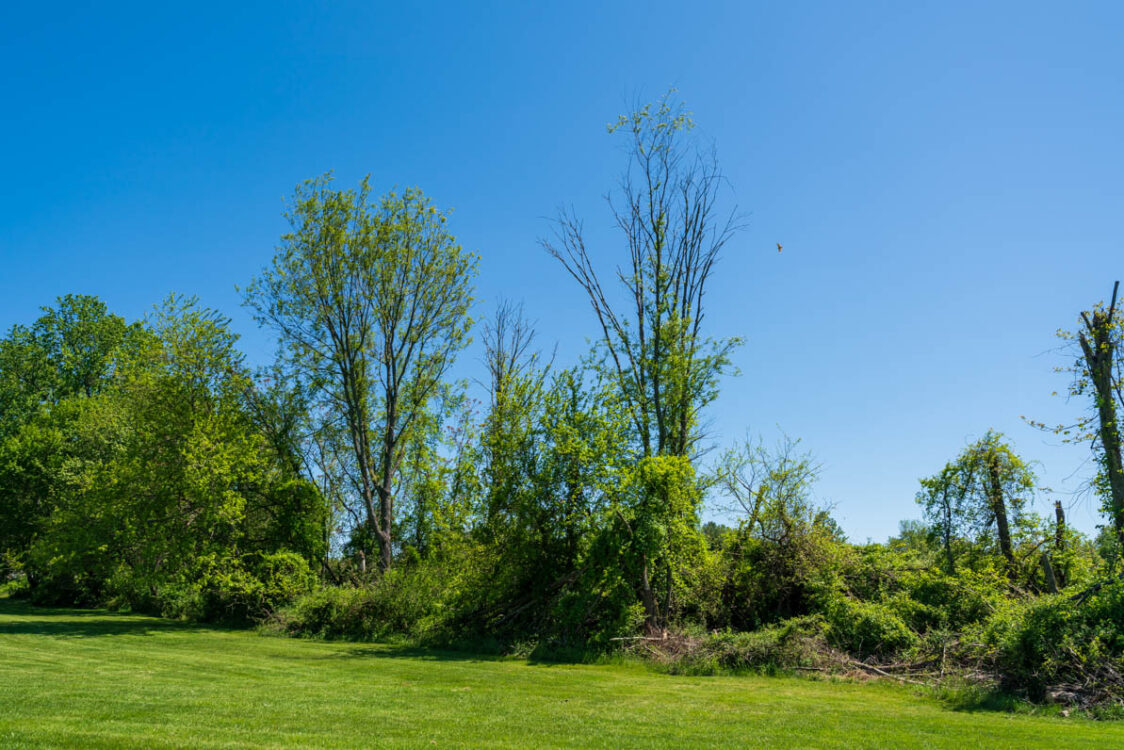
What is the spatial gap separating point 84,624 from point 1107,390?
28.7 metres

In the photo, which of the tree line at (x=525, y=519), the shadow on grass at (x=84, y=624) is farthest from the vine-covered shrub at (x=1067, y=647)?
the shadow on grass at (x=84, y=624)

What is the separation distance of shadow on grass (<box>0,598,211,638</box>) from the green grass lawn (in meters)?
5.40

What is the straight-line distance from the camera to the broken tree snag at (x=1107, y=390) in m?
12.8

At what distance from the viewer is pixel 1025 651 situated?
10.5 m

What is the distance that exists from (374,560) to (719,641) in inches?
683

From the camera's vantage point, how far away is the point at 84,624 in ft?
71.7

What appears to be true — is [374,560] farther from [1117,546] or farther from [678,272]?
[1117,546]

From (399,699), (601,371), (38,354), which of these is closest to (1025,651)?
(399,699)

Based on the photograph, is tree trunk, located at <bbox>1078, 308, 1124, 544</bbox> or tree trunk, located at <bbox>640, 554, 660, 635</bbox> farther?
tree trunk, located at <bbox>640, 554, 660, 635</bbox>

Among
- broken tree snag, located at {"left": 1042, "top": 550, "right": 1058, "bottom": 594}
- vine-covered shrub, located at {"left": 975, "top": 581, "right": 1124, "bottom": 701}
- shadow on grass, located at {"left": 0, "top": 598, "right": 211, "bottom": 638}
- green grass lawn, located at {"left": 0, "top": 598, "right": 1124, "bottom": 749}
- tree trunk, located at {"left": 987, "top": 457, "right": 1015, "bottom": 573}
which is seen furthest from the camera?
shadow on grass, located at {"left": 0, "top": 598, "right": 211, "bottom": 638}

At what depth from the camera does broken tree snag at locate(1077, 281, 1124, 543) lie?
12.8 m

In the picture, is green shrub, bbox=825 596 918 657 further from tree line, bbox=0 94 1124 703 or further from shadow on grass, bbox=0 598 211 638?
shadow on grass, bbox=0 598 211 638

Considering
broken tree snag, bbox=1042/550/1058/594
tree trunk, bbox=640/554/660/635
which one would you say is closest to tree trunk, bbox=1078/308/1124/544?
broken tree snag, bbox=1042/550/1058/594

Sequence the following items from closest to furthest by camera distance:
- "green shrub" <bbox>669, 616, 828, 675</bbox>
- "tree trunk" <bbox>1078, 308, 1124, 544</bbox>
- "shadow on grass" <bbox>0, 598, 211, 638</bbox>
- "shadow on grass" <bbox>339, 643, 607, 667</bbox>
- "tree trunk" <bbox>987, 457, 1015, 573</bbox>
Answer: "tree trunk" <bbox>1078, 308, 1124, 544</bbox>
"green shrub" <bbox>669, 616, 828, 675</bbox>
"shadow on grass" <bbox>339, 643, 607, 667</bbox>
"tree trunk" <bbox>987, 457, 1015, 573</bbox>
"shadow on grass" <bbox>0, 598, 211, 638</bbox>
